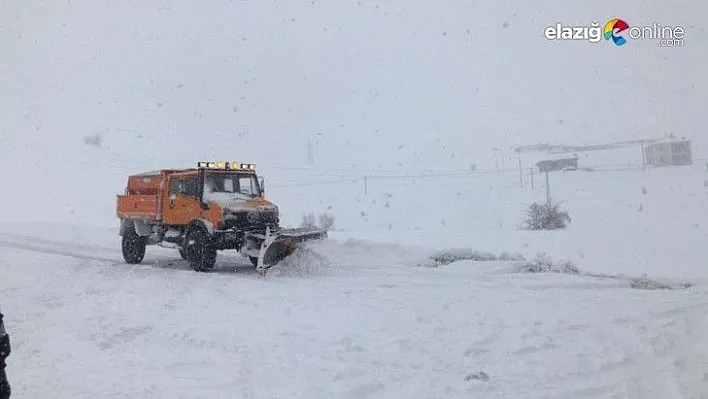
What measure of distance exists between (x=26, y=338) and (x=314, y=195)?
27.4 meters

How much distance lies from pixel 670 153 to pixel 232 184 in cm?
2963

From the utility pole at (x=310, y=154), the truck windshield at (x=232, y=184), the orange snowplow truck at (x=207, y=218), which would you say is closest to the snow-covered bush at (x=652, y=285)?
the orange snowplow truck at (x=207, y=218)

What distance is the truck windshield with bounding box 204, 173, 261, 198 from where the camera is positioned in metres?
12.7

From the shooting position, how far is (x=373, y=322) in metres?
7.26

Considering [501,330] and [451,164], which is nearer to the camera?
[501,330]

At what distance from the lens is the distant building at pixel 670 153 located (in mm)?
32594

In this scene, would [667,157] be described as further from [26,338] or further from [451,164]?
[26,338]

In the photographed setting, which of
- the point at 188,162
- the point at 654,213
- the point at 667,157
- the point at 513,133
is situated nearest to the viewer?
the point at 654,213

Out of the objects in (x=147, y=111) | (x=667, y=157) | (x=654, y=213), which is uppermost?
(x=147, y=111)

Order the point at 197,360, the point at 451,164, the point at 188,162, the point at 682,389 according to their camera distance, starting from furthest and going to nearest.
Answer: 1. the point at 451,164
2. the point at 188,162
3. the point at 197,360
4. the point at 682,389

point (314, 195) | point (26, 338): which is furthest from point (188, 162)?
point (26, 338)

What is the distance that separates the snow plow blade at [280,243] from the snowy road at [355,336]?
451 millimetres

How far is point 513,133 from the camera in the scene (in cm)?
5562

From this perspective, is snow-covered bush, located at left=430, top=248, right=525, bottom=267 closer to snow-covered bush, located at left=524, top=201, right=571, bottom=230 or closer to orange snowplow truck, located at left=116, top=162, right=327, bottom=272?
orange snowplow truck, located at left=116, top=162, right=327, bottom=272
